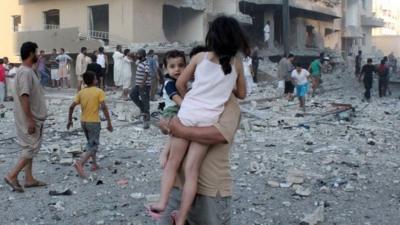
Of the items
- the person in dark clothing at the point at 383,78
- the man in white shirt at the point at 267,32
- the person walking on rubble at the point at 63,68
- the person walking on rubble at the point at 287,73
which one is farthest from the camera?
the man in white shirt at the point at 267,32

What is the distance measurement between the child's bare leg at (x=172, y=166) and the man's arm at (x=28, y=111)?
9.45 feet

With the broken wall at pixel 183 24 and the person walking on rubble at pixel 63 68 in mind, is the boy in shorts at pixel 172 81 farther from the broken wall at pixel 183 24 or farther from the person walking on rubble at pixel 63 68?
the broken wall at pixel 183 24

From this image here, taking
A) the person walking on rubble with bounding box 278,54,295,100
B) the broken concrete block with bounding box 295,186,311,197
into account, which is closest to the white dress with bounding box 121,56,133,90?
the person walking on rubble with bounding box 278,54,295,100

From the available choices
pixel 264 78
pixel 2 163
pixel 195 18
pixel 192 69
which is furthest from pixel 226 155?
pixel 195 18

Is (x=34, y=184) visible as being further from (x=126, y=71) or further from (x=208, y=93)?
(x=126, y=71)

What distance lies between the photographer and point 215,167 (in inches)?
123

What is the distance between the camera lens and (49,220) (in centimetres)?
499

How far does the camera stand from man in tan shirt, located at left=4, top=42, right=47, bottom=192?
559cm

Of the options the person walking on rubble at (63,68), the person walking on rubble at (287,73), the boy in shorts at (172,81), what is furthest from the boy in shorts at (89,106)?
the person walking on rubble at (63,68)

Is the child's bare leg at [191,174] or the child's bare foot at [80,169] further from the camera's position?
the child's bare foot at [80,169]

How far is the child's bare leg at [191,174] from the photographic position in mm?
3068

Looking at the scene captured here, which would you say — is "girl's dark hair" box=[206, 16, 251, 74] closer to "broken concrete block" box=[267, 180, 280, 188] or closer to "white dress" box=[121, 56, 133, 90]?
"broken concrete block" box=[267, 180, 280, 188]

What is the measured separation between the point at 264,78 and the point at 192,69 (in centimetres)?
2182

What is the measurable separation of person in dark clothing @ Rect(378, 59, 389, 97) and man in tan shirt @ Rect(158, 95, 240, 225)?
61.1ft
